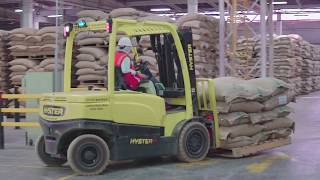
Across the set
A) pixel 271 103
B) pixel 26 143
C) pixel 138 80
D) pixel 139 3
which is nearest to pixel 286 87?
pixel 271 103

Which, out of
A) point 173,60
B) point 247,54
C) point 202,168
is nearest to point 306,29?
point 247,54

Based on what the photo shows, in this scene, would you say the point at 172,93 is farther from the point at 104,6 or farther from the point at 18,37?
the point at 104,6

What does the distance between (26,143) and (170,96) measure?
362 cm

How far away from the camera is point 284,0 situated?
31500 mm

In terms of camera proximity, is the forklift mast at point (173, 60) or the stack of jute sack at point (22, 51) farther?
the stack of jute sack at point (22, 51)

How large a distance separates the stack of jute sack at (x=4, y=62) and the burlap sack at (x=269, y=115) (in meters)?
9.82

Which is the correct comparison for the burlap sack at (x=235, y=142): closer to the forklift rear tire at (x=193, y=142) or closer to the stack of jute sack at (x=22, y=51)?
the forklift rear tire at (x=193, y=142)

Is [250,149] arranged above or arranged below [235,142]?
below

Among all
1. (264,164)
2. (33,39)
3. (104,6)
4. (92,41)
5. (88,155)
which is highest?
(104,6)

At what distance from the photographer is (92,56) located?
13.6m

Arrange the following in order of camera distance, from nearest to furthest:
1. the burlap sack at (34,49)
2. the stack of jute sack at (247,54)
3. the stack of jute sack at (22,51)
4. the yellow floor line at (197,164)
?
the yellow floor line at (197,164), the burlap sack at (34,49), the stack of jute sack at (22,51), the stack of jute sack at (247,54)

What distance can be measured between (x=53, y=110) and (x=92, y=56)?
6657mm

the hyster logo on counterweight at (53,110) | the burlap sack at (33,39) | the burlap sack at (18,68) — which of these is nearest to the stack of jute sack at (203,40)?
the burlap sack at (33,39)

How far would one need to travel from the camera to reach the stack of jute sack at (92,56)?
13.6 m
